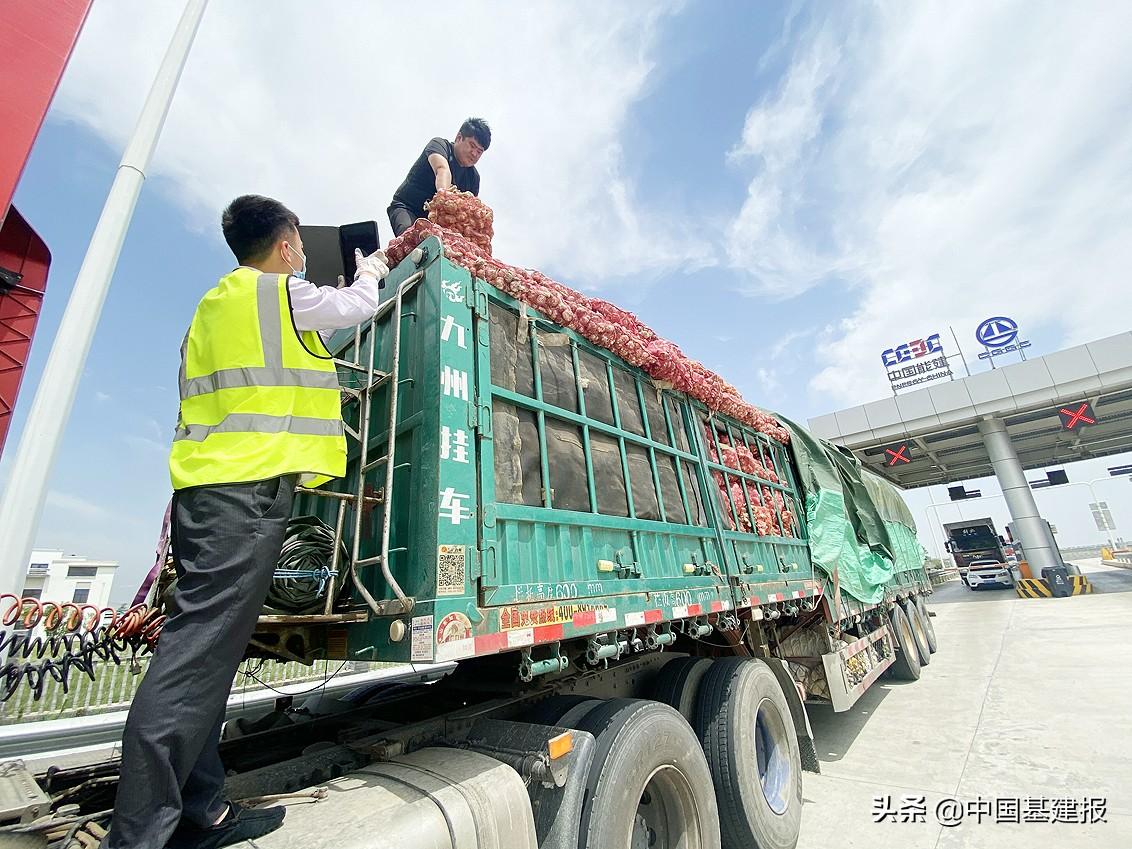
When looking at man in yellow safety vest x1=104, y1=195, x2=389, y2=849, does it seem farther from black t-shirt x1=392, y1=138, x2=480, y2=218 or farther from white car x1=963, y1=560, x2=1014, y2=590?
white car x1=963, y1=560, x2=1014, y2=590

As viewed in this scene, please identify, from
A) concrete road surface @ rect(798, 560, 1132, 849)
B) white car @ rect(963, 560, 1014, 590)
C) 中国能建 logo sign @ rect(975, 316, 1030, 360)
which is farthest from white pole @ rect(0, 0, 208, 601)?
white car @ rect(963, 560, 1014, 590)

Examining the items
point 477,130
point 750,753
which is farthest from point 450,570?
point 477,130

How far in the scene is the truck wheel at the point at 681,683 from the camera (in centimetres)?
335

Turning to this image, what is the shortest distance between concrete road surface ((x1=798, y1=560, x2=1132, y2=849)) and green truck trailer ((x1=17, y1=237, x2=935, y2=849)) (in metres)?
0.65

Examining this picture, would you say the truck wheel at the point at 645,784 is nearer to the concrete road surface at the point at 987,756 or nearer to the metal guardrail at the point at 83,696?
the concrete road surface at the point at 987,756

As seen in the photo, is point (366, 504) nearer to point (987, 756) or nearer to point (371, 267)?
point (371, 267)

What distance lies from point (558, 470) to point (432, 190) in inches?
98.0

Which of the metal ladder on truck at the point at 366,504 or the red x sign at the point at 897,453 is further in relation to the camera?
the red x sign at the point at 897,453

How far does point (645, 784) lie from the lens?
245 cm

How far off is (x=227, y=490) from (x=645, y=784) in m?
2.20

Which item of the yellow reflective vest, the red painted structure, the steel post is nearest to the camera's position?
the yellow reflective vest

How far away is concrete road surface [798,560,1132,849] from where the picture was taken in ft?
11.9

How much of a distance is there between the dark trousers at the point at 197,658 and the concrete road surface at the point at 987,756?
394 centimetres

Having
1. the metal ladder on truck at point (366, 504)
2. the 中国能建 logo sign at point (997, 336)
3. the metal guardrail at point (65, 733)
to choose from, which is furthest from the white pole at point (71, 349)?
the 中国能建 logo sign at point (997, 336)
